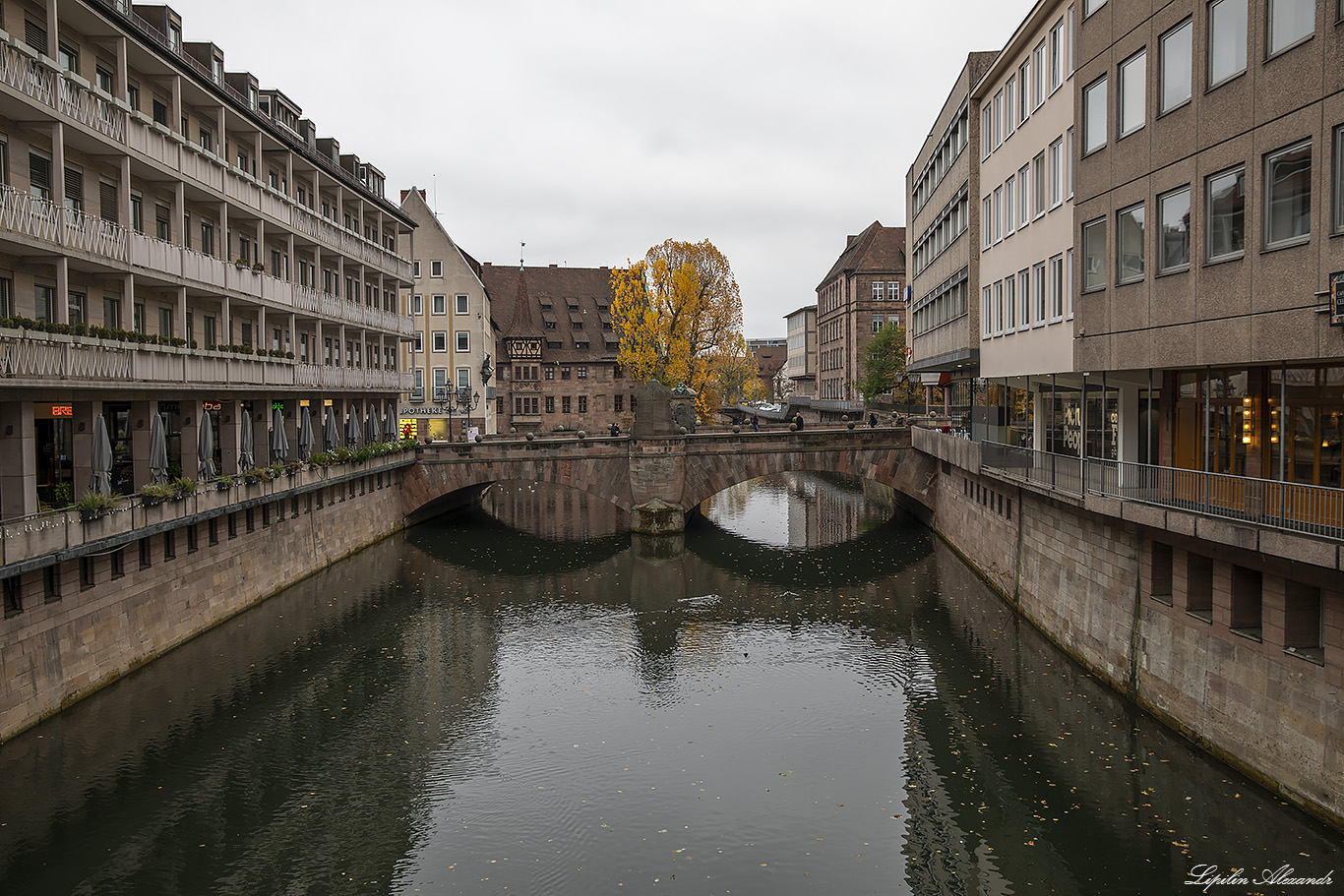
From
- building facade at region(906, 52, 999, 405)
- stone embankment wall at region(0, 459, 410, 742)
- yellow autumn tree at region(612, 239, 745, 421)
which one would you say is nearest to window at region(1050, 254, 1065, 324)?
building facade at region(906, 52, 999, 405)

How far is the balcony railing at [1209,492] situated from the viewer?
14.4 m

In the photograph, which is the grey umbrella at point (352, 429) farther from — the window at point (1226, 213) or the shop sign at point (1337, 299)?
the shop sign at point (1337, 299)

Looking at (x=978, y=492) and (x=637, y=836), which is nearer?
(x=637, y=836)

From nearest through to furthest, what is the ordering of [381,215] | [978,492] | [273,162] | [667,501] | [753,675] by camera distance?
[753,675], [978,492], [273,162], [667,501], [381,215]

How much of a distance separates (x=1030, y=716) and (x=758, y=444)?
28752mm

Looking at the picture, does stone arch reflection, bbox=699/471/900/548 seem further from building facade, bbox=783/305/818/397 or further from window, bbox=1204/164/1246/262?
building facade, bbox=783/305/818/397

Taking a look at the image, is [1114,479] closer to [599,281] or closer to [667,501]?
[667,501]

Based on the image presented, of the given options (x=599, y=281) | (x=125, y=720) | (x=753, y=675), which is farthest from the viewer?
(x=599, y=281)

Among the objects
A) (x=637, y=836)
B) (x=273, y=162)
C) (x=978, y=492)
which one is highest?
(x=273, y=162)

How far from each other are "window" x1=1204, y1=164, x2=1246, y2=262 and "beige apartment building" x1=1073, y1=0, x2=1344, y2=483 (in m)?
0.04

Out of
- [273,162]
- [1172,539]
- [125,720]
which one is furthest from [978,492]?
[273,162]

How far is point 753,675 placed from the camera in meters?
25.7

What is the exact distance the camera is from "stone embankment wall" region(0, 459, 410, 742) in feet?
63.4

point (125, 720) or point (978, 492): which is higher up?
point (978, 492)
